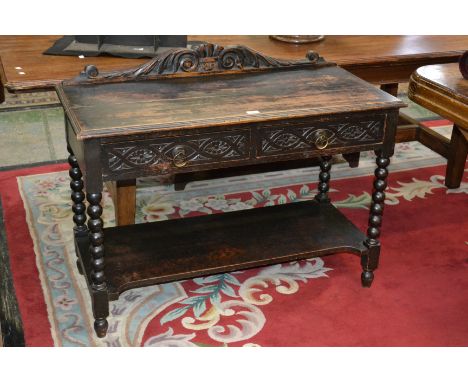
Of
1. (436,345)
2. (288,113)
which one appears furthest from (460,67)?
(436,345)

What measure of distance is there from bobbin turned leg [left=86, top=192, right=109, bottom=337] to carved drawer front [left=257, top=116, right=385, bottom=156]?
607 mm

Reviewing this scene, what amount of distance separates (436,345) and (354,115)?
87 cm

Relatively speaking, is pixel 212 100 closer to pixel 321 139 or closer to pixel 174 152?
pixel 174 152

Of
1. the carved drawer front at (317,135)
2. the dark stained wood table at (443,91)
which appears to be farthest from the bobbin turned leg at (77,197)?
the dark stained wood table at (443,91)

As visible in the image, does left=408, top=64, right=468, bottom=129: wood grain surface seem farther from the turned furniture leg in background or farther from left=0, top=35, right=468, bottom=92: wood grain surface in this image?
the turned furniture leg in background

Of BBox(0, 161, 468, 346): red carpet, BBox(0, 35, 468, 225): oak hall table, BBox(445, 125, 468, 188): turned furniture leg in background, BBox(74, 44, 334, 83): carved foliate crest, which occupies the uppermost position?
BBox(74, 44, 334, 83): carved foliate crest

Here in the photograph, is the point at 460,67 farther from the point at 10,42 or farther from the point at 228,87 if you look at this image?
the point at 10,42

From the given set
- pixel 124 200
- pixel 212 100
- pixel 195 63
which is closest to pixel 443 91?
pixel 212 100

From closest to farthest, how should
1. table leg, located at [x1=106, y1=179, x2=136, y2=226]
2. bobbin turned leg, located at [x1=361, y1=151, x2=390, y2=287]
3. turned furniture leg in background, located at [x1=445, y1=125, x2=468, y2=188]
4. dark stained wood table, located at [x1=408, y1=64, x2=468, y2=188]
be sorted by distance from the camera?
dark stained wood table, located at [x1=408, y1=64, x2=468, y2=188] < bobbin turned leg, located at [x1=361, y1=151, x2=390, y2=287] < table leg, located at [x1=106, y1=179, x2=136, y2=226] < turned furniture leg in background, located at [x1=445, y1=125, x2=468, y2=188]

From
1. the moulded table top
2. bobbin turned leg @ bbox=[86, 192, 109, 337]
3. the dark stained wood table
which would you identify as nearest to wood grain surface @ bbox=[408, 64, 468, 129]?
the dark stained wood table

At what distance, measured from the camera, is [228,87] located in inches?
98.7

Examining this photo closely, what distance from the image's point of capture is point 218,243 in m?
2.70

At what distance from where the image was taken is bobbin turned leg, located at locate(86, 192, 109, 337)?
2297 millimetres

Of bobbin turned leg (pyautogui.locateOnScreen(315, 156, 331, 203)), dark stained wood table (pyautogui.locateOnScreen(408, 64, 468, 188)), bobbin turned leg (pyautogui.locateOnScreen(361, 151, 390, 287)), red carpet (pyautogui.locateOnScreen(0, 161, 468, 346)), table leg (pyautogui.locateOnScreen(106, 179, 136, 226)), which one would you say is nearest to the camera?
dark stained wood table (pyautogui.locateOnScreen(408, 64, 468, 188))
